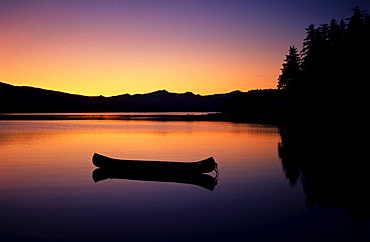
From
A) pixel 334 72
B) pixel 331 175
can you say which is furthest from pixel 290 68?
pixel 331 175

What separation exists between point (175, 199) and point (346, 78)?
46.7 meters

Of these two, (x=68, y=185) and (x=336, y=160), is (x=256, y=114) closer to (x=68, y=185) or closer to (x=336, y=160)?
(x=336, y=160)

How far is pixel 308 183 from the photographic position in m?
17.2

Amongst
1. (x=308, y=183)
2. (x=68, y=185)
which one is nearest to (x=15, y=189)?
(x=68, y=185)

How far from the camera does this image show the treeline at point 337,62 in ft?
165

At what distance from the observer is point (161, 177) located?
1844 cm

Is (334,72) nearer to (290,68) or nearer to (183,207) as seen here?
(290,68)

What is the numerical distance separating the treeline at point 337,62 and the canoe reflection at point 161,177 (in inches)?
1427

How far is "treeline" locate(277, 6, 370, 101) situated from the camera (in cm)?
5031

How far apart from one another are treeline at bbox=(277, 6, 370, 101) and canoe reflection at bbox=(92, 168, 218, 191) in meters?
36.2

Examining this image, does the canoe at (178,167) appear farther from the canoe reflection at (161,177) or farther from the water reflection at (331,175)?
the water reflection at (331,175)

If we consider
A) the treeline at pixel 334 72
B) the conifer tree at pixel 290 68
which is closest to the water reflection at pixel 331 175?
the treeline at pixel 334 72

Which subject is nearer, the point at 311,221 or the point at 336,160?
the point at 311,221

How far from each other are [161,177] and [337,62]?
47.1 m
